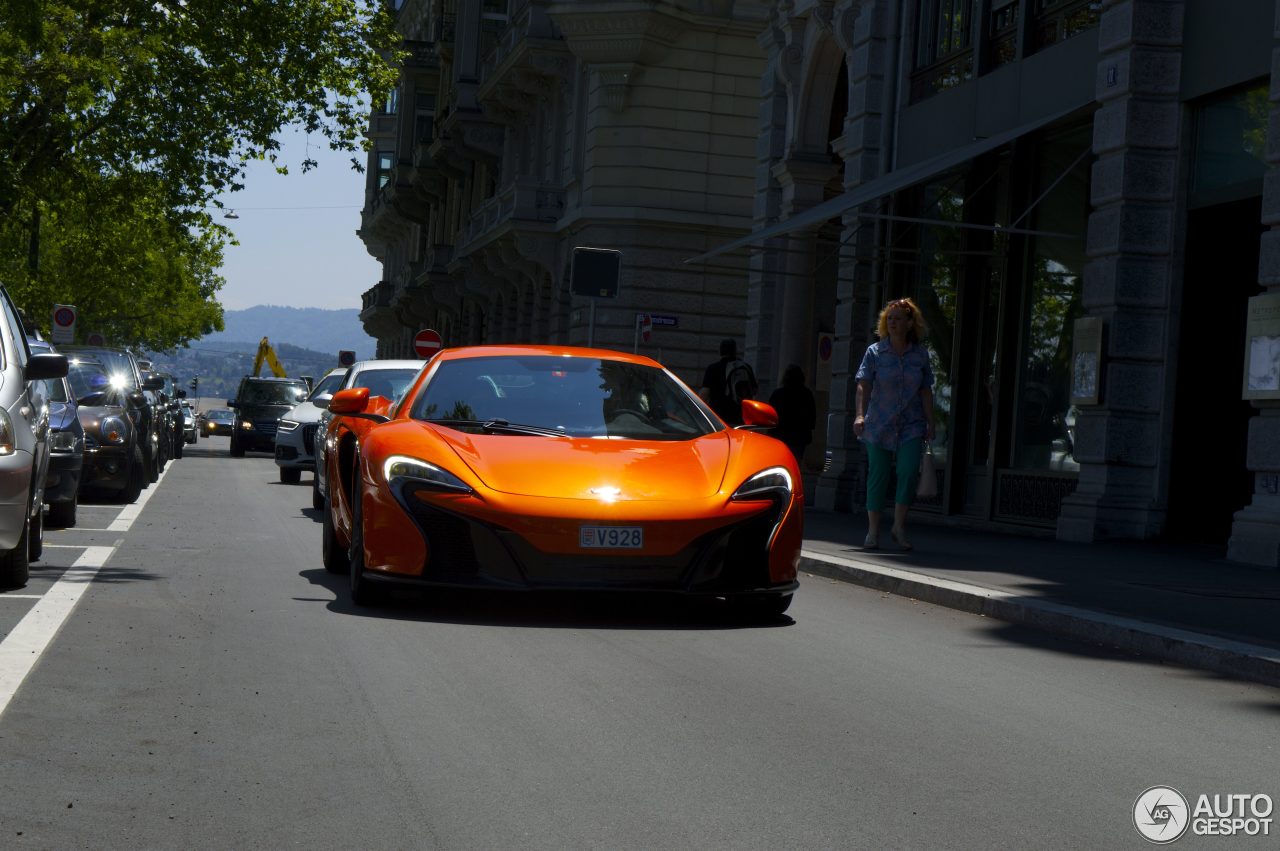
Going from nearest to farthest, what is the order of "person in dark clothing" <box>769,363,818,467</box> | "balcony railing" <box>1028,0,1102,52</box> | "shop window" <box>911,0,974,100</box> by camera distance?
1. "balcony railing" <box>1028,0,1102,52</box>
2. "shop window" <box>911,0,974,100</box>
3. "person in dark clothing" <box>769,363,818,467</box>

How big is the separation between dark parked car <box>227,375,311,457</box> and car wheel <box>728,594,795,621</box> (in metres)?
29.4

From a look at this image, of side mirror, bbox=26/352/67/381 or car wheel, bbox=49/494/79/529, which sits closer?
side mirror, bbox=26/352/67/381

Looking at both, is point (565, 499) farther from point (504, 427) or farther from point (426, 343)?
point (426, 343)

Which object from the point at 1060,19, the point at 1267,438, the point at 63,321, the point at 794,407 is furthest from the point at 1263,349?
the point at 63,321

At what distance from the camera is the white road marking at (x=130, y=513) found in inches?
578

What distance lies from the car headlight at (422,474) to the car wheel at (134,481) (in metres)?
10.2

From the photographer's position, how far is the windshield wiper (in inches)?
364

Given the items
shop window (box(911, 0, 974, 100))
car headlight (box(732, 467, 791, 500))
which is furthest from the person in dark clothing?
car headlight (box(732, 467, 791, 500))

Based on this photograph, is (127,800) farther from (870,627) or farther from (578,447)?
(870,627)

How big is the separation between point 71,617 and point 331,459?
7.95ft

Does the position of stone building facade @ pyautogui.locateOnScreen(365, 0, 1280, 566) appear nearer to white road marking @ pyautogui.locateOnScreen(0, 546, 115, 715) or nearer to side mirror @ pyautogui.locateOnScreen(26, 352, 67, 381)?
white road marking @ pyautogui.locateOnScreen(0, 546, 115, 715)

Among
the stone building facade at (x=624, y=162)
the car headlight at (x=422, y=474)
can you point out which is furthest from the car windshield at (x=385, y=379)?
the stone building facade at (x=624, y=162)

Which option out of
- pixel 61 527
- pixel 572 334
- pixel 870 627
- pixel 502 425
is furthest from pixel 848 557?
pixel 572 334

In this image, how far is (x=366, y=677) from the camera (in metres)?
6.94
